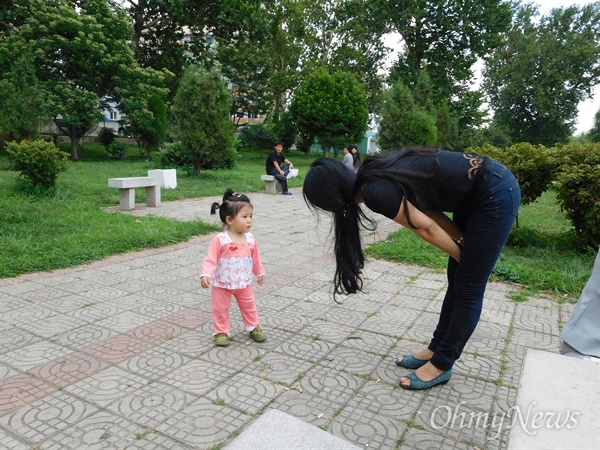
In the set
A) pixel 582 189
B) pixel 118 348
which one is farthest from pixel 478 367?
pixel 582 189

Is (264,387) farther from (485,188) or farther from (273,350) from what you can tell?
(485,188)

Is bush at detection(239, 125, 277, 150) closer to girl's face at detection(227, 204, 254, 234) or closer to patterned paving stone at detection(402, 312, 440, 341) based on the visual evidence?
patterned paving stone at detection(402, 312, 440, 341)

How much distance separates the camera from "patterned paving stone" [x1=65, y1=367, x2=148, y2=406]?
250 centimetres

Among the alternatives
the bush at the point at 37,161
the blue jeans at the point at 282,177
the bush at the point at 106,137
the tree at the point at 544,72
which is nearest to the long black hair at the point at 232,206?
the bush at the point at 37,161

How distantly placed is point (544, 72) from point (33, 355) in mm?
38463

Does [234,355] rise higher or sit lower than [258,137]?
lower

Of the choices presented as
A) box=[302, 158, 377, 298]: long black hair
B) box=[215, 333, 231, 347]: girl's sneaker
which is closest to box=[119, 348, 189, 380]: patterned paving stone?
box=[215, 333, 231, 347]: girl's sneaker

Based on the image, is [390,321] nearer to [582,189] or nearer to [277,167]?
[582,189]

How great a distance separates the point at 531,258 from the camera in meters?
5.93

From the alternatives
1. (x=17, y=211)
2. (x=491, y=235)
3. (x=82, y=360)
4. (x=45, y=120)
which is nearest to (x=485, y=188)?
(x=491, y=235)

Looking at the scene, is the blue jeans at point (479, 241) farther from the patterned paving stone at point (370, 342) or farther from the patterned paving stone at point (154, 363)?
the patterned paving stone at point (154, 363)

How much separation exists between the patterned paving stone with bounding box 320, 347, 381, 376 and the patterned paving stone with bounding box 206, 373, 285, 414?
0.46 m

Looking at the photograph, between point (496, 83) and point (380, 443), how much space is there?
41.1 m

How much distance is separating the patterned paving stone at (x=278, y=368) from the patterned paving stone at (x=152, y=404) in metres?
0.47
